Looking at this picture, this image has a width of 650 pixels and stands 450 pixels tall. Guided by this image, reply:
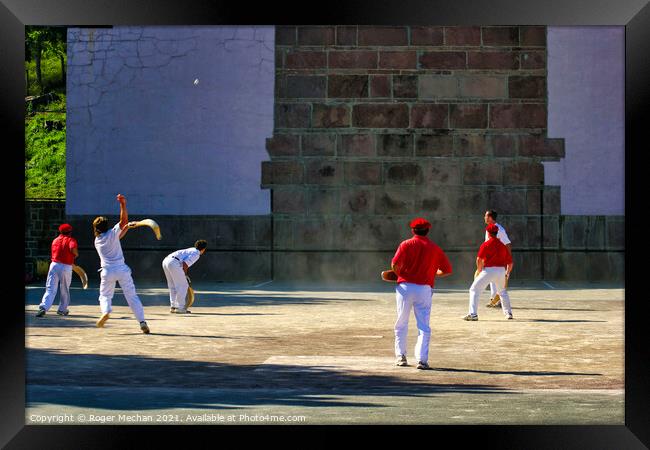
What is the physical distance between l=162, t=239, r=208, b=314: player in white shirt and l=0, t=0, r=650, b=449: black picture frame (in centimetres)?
1142

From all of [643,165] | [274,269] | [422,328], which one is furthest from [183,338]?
[274,269]

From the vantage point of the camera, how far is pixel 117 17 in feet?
23.1

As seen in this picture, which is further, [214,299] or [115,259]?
[214,299]

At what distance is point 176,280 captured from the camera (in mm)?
18516

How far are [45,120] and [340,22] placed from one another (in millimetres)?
46192

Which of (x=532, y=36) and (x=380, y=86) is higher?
(x=532, y=36)

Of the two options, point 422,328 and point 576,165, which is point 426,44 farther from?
point 422,328

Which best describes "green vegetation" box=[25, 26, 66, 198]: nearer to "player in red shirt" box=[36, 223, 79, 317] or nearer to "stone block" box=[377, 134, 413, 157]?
→ "stone block" box=[377, 134, 413, 157]

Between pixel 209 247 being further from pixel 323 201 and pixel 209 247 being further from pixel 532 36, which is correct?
pixel 532 36

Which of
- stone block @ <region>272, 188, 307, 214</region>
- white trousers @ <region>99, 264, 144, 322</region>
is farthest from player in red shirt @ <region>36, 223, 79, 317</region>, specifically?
stone block @ <region>272, 188, 307, 214</region>

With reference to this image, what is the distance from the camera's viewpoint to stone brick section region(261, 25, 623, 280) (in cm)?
2762

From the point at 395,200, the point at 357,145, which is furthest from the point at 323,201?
the point at 395,200

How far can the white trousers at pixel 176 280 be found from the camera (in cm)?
1848

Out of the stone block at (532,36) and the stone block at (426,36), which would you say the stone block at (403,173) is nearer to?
the stone block at (426,36)
